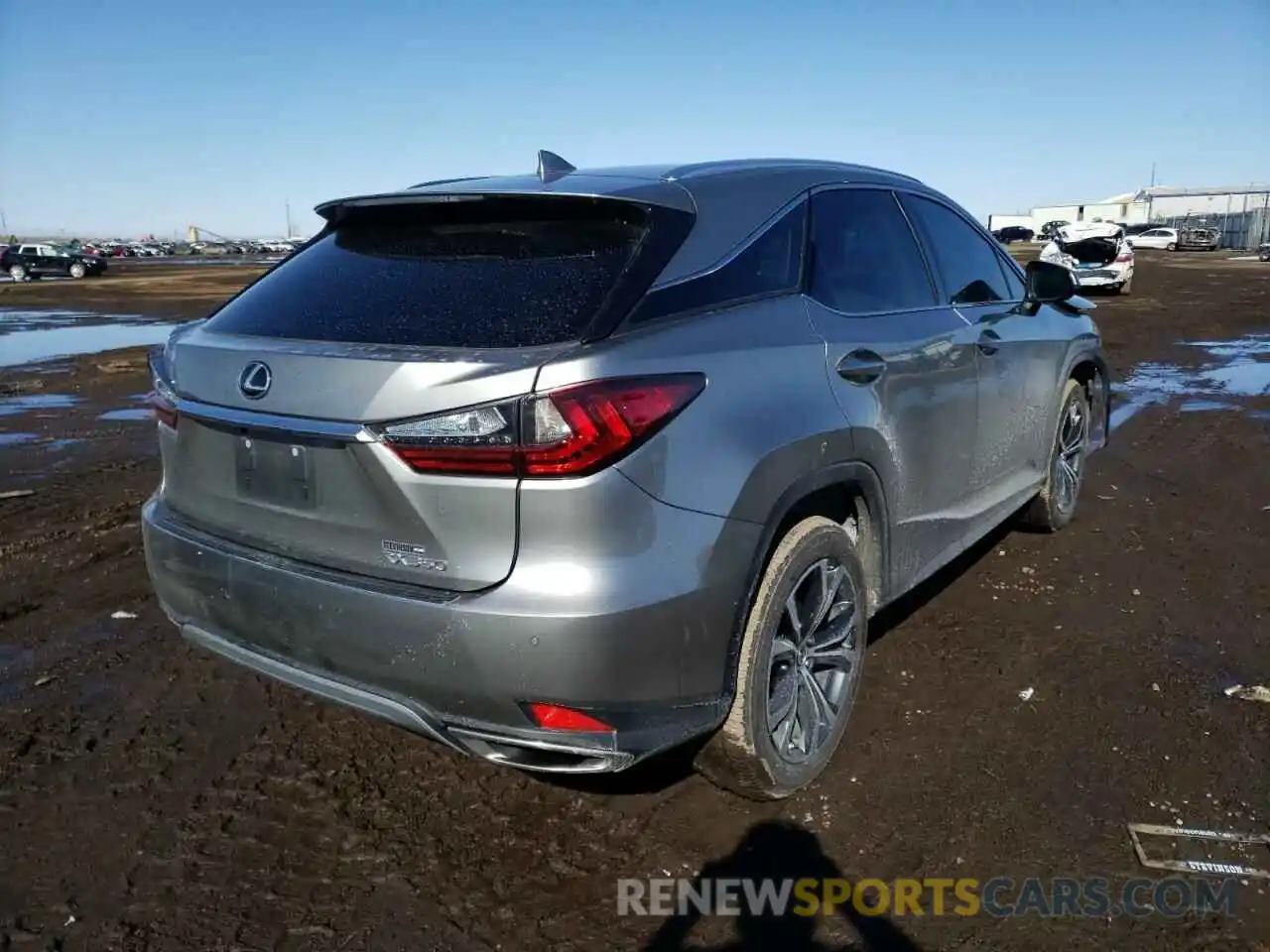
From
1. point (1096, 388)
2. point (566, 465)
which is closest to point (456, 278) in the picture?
point (566, 465)

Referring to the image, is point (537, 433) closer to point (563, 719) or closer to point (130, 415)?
point (563, 719)

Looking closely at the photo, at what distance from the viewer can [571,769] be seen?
7.32 ft

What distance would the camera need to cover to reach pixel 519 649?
2113 millimetres

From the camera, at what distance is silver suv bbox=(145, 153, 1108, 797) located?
2.12 meters

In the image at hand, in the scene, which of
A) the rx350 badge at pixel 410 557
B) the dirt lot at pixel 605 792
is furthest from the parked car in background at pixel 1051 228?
the rx350 badge at pixel 410 557

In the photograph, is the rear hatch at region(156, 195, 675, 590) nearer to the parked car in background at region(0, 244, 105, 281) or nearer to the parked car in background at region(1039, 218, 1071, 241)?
the parked car in background at region(1039, 218, 1071, 241)

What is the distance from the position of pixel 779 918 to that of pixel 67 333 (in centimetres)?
1980

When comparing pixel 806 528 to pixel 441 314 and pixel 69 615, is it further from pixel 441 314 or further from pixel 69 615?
pixel 69 615

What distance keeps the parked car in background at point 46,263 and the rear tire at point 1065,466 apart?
48.7 meters

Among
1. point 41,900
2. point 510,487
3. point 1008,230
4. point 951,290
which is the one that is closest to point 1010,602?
point 951,290

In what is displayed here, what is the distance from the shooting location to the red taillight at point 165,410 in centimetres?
273

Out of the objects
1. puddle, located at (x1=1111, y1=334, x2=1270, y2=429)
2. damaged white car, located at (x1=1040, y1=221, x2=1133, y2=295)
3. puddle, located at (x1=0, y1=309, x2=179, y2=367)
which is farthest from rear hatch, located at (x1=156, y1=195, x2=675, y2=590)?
damaged white car, located at (x1=1040, y1=221, x2=1133, y2=295)

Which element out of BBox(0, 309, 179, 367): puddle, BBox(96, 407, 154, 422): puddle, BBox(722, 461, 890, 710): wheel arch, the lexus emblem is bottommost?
BBox(96, 407, 154, 422): puddle

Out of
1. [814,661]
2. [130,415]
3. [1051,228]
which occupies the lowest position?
[130,415]
